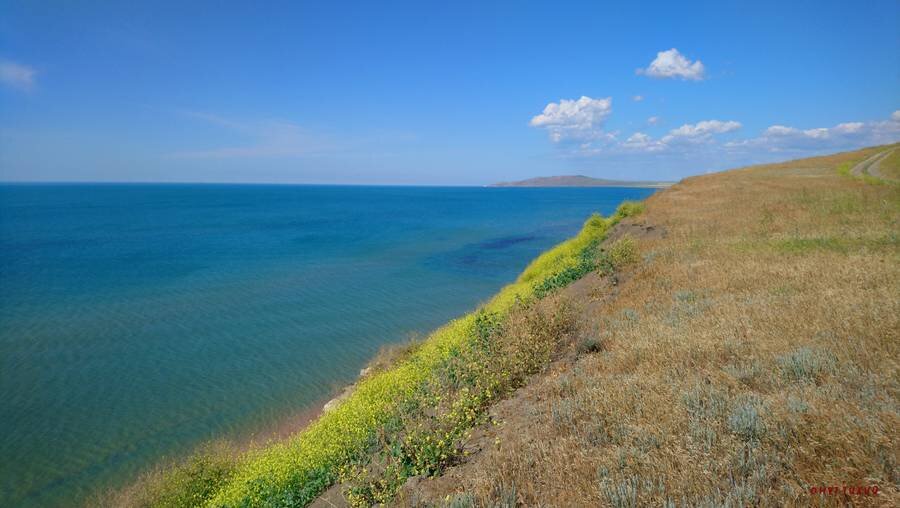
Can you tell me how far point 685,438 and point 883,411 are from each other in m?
1.77

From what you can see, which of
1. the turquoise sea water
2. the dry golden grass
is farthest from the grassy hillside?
the turquoise sea water

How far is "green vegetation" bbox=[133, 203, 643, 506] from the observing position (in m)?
6.12

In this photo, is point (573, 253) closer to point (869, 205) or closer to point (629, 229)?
point (629, 229)

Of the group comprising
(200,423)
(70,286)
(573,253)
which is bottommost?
(200,423)

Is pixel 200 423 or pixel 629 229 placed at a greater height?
pixel 629 229

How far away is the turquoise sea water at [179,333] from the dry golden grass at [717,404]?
447 inches

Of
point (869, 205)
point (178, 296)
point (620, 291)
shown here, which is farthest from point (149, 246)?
point (869, 205)

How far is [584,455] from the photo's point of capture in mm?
4516

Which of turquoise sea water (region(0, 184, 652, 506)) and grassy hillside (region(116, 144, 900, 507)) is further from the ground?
grassy hillside (region(116, 144, 900, 507))

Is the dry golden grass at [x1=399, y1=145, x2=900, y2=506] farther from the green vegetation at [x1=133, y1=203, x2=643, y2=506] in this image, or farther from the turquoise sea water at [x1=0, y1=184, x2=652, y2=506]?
the turquoise sea water at [x1=0, y1=184, x2=652, y2=506]

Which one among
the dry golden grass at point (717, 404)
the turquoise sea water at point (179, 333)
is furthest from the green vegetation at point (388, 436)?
the turquoise sea water at point (179, 333)

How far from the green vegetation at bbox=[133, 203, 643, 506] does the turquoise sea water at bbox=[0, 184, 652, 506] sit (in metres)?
3.78

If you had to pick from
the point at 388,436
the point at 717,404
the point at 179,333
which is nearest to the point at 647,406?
the point at 717,404

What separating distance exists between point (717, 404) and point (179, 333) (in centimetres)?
2361
